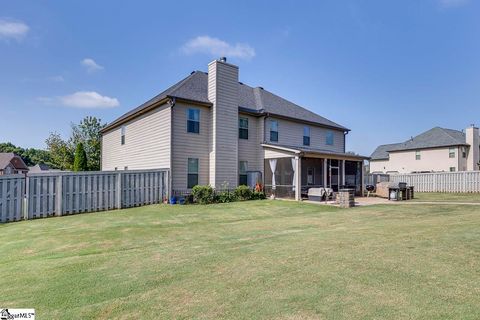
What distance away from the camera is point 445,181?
81.0 feet

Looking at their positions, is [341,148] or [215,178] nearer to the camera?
[215,178]

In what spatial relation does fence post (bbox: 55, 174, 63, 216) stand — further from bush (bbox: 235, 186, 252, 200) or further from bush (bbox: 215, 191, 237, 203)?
bush (bbox: 235, 186, 252, 200)

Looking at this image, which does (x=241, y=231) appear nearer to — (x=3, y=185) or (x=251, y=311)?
(x=251, y=311)

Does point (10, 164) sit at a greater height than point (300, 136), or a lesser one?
lesser

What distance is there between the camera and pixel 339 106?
24.5 metres

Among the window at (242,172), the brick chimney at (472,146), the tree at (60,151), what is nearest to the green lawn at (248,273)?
the window at (242,172)

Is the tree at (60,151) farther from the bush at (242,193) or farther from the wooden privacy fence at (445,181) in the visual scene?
the wooden privacy fence at (445,181)

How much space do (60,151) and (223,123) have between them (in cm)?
3153

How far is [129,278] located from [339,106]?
77.4 ft

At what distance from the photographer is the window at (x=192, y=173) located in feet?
54.6

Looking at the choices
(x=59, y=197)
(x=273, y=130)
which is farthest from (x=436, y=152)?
(x=59, y=197)

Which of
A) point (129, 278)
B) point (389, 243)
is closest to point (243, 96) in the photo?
point (389, 243)

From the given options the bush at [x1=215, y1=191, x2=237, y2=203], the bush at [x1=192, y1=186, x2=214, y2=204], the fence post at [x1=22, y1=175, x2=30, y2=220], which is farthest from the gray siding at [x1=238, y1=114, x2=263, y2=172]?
the fence post at [x1=22, y1=175, x2=30, y2=220]

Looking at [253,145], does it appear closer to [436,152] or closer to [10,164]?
[436,152]
